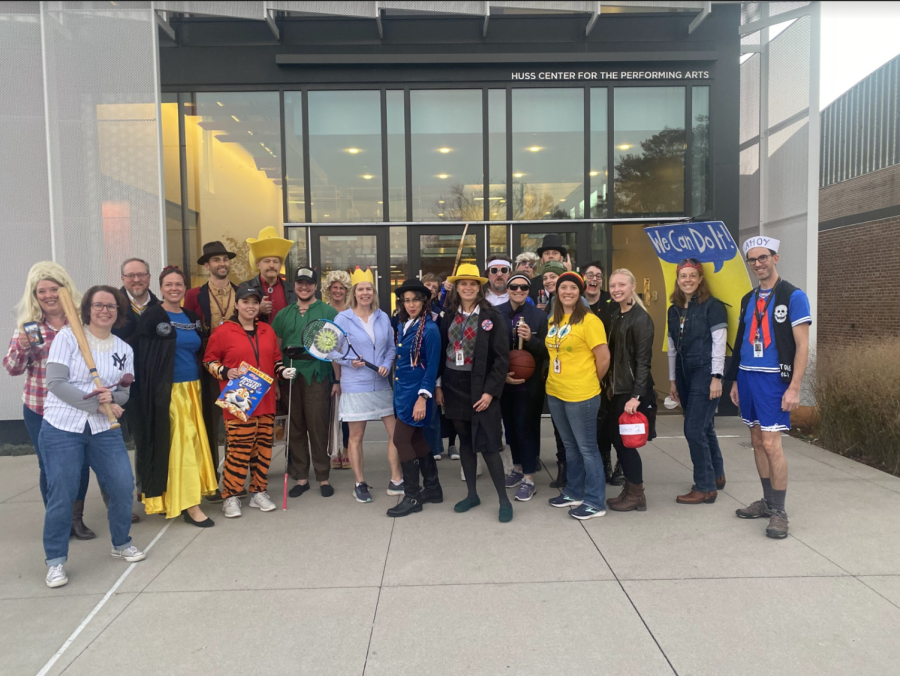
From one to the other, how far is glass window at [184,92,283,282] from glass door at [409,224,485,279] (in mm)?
2120

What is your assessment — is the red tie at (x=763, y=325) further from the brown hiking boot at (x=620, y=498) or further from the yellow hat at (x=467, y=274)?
the yellow hat at (x=467, y=274)

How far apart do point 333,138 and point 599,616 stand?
7.86 metres

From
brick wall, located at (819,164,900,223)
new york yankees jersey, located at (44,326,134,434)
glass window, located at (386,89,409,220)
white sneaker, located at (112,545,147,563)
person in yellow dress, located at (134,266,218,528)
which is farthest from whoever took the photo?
brick wall, located at (819,164,900,223)

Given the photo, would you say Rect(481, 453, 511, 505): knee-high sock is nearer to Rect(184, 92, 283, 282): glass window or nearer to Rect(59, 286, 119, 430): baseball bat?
Rect(59, 286, 119, 430): baseball bat

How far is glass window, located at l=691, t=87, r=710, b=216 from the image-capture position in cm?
885

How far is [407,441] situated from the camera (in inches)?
188

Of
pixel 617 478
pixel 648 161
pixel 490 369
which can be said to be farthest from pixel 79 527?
pixel 648 161

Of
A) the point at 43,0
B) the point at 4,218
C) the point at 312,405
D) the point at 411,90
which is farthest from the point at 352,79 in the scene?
the point at 312,405

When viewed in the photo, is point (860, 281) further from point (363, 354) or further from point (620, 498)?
point (363, 354)

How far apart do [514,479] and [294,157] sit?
614 cm

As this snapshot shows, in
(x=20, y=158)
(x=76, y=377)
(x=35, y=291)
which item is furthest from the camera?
(x=20, y=158)

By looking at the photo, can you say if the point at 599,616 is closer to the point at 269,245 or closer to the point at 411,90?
the point at 269,245

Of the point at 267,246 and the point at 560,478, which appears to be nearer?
the point at 560,478

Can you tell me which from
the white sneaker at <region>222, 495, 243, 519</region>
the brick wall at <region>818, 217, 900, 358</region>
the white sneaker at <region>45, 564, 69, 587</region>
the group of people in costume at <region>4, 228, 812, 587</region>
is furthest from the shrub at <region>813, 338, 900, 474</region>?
the brick wall at <region>818, 217, 900, 358</region>
